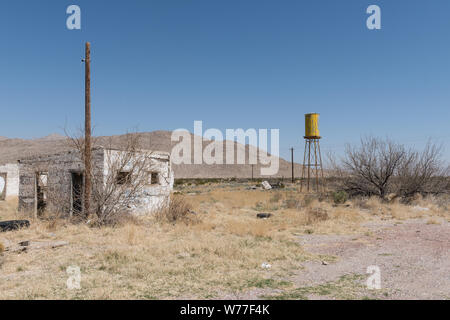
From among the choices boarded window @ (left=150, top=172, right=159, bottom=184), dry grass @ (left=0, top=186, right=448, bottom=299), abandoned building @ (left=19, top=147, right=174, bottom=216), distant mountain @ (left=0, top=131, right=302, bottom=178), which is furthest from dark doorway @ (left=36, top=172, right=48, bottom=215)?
distant mountain @ (left=0, top=131, right=302, bottom=178)

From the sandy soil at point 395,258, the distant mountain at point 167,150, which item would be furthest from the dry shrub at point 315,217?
the distant mountain at point 167,150

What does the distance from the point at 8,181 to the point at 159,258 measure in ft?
70.4

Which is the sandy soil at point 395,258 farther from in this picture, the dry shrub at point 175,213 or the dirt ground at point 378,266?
the dry shrub at point 175,213

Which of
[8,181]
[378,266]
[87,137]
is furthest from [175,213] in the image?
[8,181]

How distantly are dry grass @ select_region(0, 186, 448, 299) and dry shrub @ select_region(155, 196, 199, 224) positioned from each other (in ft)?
0.58

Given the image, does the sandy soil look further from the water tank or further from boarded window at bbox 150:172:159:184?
the water tank

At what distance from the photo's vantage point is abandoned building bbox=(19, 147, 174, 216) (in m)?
13.1

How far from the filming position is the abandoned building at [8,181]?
23.5 m

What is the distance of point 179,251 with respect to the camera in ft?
28.9

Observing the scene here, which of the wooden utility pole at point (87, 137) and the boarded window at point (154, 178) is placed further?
the boarded window at point (154, 178)

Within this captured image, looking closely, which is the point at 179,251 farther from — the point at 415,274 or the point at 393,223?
the point at 393,223

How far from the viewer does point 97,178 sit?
1294 centimetres

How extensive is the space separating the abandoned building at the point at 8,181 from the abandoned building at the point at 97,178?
8.93 metres
